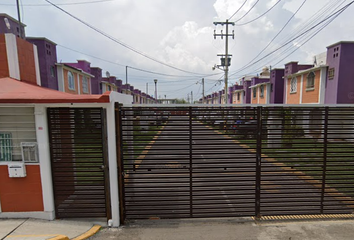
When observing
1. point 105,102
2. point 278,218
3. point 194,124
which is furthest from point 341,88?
point 105,102

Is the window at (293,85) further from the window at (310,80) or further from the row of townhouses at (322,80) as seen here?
the window at (310,80)

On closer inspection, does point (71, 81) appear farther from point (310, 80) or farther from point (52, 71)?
point (310, 80)

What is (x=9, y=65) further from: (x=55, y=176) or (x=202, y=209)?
(x=202, y=209)

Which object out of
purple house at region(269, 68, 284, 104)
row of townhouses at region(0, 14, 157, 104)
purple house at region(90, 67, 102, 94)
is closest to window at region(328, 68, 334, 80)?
purple house at region(269, 68, 284, 104)

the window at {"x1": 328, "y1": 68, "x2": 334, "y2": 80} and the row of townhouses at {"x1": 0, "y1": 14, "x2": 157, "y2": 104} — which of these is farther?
the window at {"x1": 328, "y1": 68, "x2": 334, "y2": 80}

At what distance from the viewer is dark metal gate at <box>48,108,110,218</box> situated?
389cm

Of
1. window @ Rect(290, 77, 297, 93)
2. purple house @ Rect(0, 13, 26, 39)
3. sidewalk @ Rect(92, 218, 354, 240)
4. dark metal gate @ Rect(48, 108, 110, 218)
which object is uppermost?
purple house @ Rect(0, 13, 26, 39)

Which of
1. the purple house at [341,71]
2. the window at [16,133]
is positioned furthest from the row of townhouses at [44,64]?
the purple house at [341,71]

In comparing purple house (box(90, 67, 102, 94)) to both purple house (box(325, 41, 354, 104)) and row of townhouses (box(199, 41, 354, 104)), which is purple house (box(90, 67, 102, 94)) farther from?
purple house (box(325, 41, 354, 104))

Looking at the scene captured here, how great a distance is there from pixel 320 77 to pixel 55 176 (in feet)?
56.0

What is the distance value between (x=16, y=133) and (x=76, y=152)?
4.22ft

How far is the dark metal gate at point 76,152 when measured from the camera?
3.89 meters

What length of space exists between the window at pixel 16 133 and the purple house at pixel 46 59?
12.5 metres

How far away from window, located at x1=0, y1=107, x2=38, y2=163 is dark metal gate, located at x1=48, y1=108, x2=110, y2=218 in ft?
1.33
